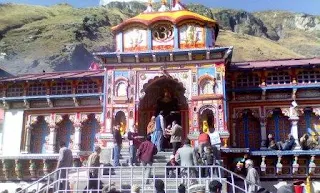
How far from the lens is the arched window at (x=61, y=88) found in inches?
796

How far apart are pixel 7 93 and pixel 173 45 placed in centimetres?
879

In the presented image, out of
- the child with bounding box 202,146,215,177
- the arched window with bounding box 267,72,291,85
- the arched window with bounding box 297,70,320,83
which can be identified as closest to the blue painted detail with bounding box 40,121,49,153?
the child with bounding box 202,146,215,177

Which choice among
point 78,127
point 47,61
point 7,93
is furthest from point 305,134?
point 47,61

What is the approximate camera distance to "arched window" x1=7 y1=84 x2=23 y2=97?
20.7 metres

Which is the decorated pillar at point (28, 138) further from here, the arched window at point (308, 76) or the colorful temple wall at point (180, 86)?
the arched window at point (308, 76)

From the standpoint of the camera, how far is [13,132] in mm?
20422

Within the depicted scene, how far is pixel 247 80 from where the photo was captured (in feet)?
62.5

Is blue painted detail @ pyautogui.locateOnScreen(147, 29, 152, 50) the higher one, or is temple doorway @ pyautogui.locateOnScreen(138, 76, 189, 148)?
blue painted detail @ pyautogui.locateOnScreen(147, 29, 152, 50)

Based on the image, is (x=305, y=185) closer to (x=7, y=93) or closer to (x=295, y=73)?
(x=295, y=73)

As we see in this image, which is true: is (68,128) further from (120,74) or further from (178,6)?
(178,6)

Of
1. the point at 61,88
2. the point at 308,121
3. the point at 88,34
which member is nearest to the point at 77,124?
the point at 61,88

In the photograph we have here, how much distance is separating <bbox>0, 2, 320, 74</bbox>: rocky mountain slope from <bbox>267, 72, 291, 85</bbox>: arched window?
37121 millimetres

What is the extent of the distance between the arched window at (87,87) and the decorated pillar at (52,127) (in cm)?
167

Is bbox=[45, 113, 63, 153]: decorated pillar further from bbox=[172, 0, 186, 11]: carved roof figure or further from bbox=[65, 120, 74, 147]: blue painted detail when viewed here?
bbox=[172, 0, 186, 11]: carved roof figure
